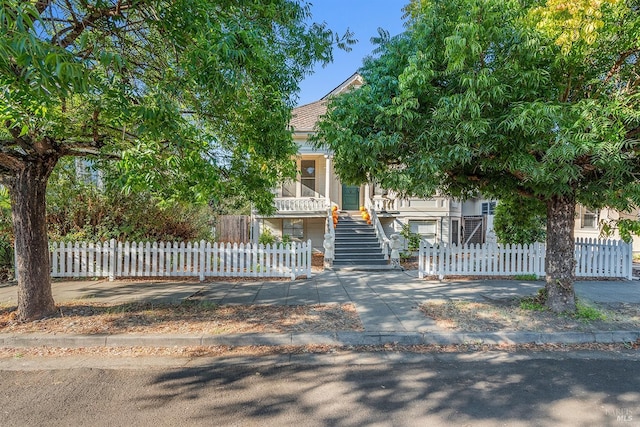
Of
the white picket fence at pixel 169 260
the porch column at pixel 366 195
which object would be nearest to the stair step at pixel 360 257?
the white picket fence at pixel 169 260

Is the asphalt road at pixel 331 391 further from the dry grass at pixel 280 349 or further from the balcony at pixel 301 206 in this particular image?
the balcony at pixel 301 206

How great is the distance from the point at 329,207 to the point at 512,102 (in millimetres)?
9493

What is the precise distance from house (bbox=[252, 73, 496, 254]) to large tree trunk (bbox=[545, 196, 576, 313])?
7801mm

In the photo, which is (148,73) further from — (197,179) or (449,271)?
(449,271)

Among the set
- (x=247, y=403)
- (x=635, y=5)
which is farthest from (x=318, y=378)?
(x=635, y=5)

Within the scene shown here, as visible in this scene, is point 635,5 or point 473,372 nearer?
point 473,372

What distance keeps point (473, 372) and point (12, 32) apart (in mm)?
5801

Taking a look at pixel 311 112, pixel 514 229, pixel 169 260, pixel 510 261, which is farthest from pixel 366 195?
pixel 169 260

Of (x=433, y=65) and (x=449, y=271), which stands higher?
(x=433, y=65)

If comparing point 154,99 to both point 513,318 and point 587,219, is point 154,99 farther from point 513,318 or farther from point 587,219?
point 587,219

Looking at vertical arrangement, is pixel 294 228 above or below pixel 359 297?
above

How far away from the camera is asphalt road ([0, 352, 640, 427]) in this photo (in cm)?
314

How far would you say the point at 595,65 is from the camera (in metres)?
5.10

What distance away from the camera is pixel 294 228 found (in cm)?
1509
